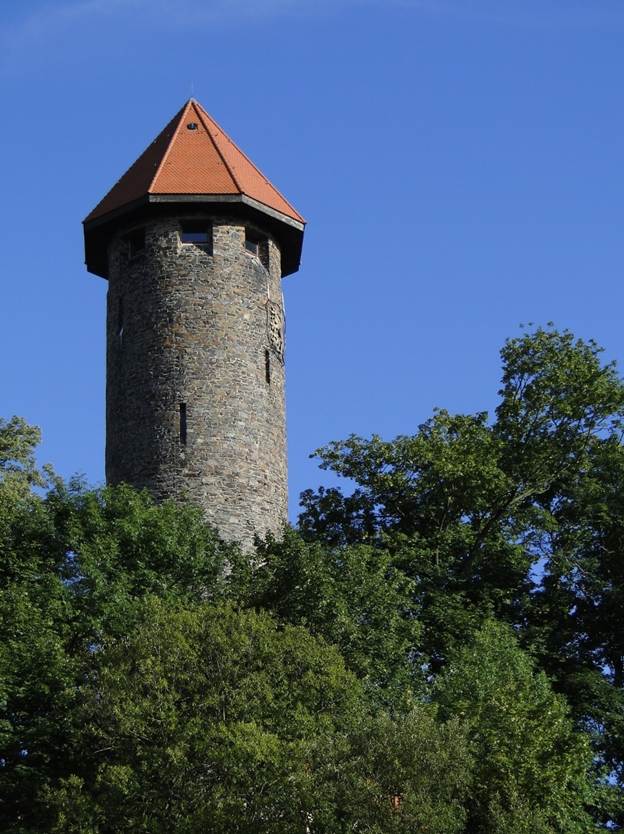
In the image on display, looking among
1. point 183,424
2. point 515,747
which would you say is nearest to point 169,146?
point 183,424

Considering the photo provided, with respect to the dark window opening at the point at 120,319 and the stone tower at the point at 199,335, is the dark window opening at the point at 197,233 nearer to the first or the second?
the stone tower at the point at 199,335

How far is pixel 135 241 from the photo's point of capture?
3875cm

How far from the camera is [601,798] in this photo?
33.6 meters

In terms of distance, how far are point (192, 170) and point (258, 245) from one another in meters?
2.15

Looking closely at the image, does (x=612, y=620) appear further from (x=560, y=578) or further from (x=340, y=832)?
(x=340, y=832)

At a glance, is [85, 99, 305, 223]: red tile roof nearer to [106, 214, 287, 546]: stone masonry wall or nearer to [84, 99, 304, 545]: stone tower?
[84, 99, 304, 545]: stone tower

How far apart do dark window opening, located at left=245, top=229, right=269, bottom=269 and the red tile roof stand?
68 cm

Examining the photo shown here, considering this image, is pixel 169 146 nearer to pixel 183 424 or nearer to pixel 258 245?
pixel 258 245

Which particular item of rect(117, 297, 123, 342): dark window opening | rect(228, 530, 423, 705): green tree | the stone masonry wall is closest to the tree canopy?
rect(228, 530, 423, 705): green tree

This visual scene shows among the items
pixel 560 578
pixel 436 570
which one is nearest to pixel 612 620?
pixel 560 578

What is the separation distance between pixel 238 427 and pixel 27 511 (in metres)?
6.07

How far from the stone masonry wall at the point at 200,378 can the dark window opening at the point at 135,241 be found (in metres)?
0.09

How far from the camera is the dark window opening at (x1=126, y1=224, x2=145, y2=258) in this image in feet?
126

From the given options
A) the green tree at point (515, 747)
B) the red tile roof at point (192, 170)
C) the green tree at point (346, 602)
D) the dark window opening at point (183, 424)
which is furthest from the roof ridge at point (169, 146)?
the green tree at point (515, 747)
